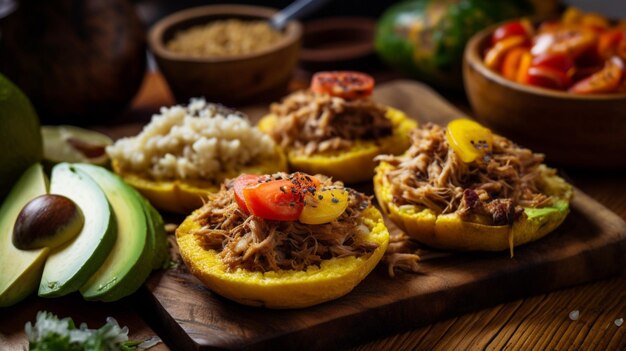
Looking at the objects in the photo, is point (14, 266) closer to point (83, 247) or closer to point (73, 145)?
point (83, 247)

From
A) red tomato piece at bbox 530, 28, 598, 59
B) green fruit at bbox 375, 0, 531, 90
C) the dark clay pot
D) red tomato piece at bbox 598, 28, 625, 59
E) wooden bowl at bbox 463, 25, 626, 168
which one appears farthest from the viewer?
green fruit at bbox 375, 0, 531, 90

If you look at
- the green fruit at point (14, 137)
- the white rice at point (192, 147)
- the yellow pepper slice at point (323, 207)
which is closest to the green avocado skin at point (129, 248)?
the white rice at point (192, 147)

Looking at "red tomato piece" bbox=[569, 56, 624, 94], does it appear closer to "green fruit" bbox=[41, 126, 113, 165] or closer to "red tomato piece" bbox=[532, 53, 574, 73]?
"red tomato piece" bbox=[532, 53, 574, 73]

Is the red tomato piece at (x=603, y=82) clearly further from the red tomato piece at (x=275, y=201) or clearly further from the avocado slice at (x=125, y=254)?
the avocado slice at (x=125, y=254)

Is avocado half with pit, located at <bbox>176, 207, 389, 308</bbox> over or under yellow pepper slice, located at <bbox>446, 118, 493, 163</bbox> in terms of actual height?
under

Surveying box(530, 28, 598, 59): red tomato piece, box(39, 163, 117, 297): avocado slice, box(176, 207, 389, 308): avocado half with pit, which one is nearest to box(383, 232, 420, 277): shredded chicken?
box(176, 207, 389, 308): avocado half with pit

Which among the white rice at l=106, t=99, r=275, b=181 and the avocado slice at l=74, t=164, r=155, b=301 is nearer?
the avocado slice at l=74, t=164, r=155, b=301

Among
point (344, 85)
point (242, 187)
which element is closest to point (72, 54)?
point (344, 85)
